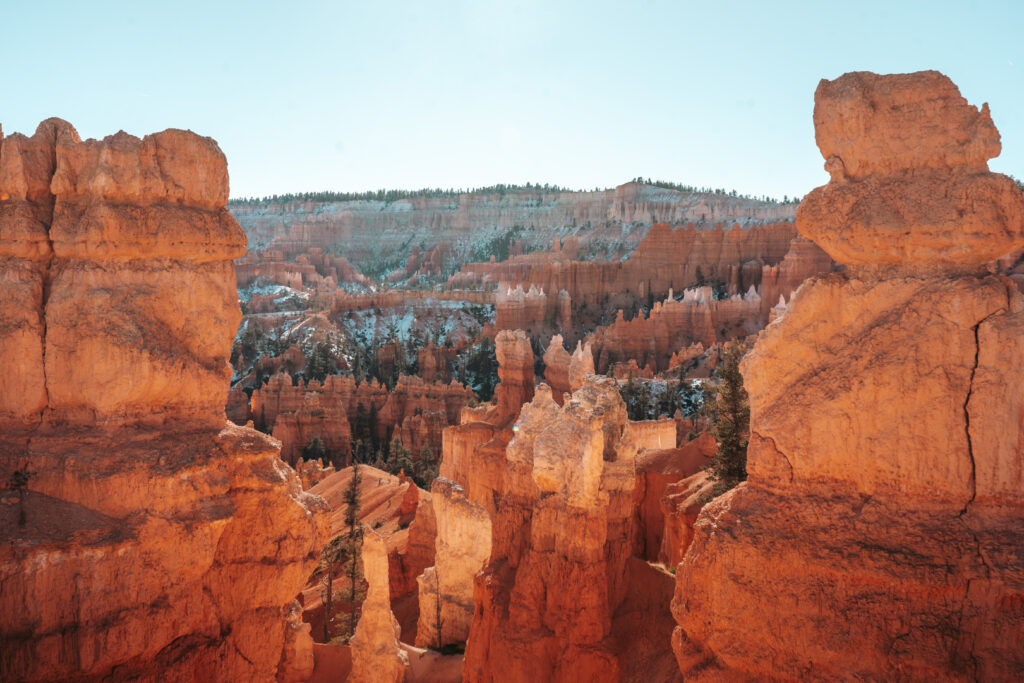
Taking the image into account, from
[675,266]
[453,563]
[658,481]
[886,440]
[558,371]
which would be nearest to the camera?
[886,440]

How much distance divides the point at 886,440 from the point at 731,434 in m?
7.49

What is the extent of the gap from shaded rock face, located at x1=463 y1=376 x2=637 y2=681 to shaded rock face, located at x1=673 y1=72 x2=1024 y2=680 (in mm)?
3261

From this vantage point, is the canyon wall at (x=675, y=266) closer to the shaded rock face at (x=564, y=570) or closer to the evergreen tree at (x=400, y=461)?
the evergreen tree at (x=400, y=461)

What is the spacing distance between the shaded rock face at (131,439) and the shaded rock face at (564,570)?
3.13m

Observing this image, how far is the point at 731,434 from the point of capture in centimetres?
1224

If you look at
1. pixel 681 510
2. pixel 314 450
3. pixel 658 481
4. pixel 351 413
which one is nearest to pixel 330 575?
pixel 658 481

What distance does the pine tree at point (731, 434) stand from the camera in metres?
11.9

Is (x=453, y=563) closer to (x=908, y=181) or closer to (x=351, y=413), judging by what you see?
(x=908, y=181)

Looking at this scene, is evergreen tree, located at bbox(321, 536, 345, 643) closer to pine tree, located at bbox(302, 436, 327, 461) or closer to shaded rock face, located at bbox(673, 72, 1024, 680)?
shaded rock face, located at bbox(673, 72, 1024, 680)

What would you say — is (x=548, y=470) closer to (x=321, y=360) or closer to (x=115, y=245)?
(x=115, y=245)

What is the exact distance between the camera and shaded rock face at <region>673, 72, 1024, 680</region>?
14.9 feet

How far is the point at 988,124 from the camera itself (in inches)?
193

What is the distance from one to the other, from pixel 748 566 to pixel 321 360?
1865 inches

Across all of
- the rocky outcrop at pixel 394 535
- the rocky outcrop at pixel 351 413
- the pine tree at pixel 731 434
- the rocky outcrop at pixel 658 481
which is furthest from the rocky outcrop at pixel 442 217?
the pine tree at pixel 731 434
